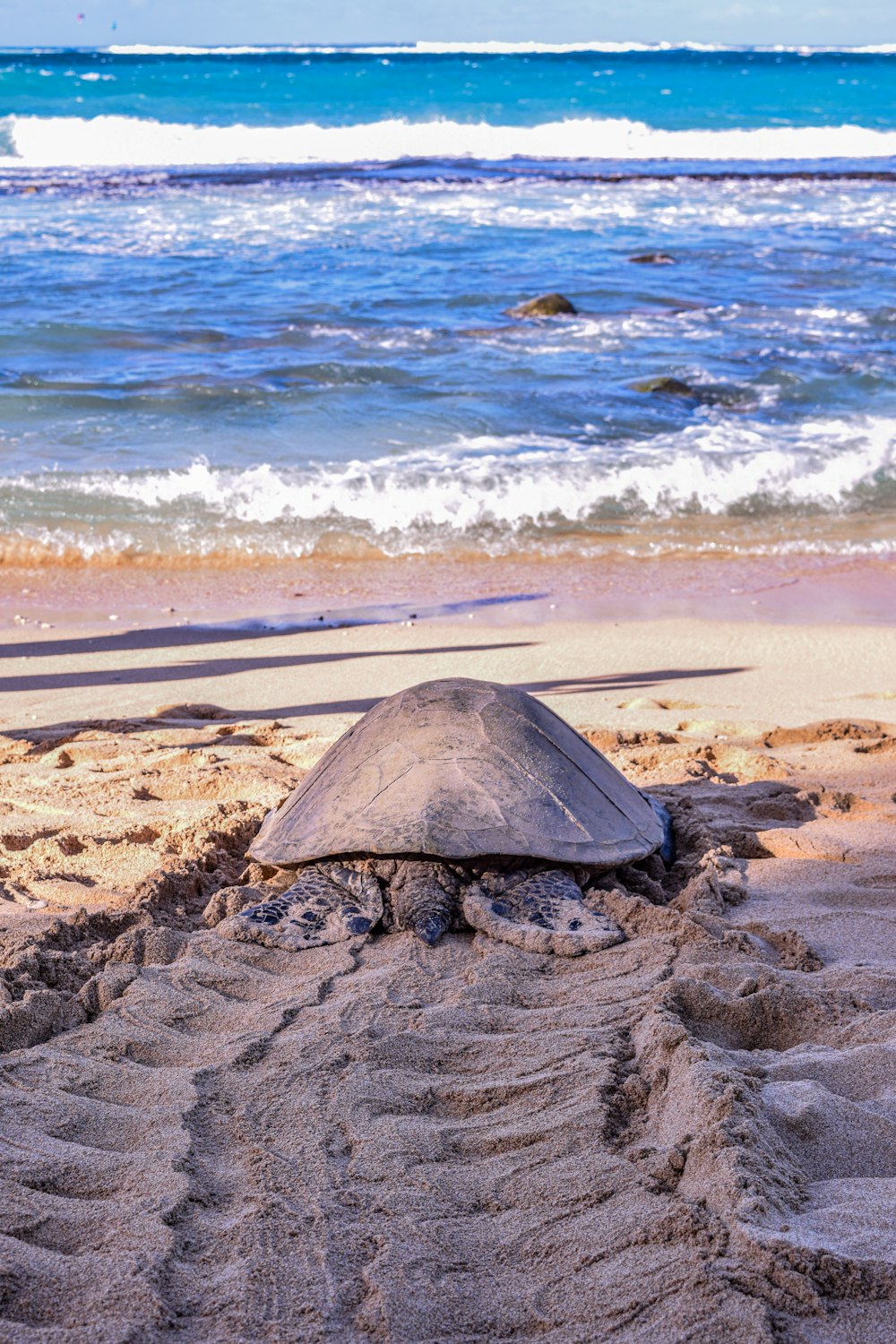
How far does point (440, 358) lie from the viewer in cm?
1159

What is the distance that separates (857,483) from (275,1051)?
745 centimetres

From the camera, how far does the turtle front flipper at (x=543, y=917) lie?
112 inches

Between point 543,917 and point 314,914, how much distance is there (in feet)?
2.00

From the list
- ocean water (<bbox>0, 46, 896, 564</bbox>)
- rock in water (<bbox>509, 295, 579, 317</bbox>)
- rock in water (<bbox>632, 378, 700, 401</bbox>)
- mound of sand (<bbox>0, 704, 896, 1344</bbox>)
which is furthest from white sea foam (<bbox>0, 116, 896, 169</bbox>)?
mound of sand (<bbox>0, 704, 896, 1344</bbox>)

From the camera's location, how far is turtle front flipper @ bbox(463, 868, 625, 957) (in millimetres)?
2855

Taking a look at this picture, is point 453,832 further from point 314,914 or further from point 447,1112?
point 447,1112

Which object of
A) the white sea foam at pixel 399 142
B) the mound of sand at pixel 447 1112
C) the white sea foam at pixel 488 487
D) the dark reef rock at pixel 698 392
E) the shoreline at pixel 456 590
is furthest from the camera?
the white sea foam at pixel 399 142

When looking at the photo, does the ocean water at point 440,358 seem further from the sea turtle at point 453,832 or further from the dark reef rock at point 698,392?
the sea turtle at point 453,832

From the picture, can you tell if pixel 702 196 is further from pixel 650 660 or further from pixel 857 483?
pixel 650 660

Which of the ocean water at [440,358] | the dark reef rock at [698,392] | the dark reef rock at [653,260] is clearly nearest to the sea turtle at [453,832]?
the ocean water at [440,358]

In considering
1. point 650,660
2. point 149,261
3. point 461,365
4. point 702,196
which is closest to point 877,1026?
point 650,660

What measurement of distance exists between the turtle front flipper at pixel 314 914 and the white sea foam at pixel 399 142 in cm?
3182

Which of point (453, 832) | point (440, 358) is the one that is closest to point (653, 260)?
point (440, 358)

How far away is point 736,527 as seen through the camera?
316 inches
